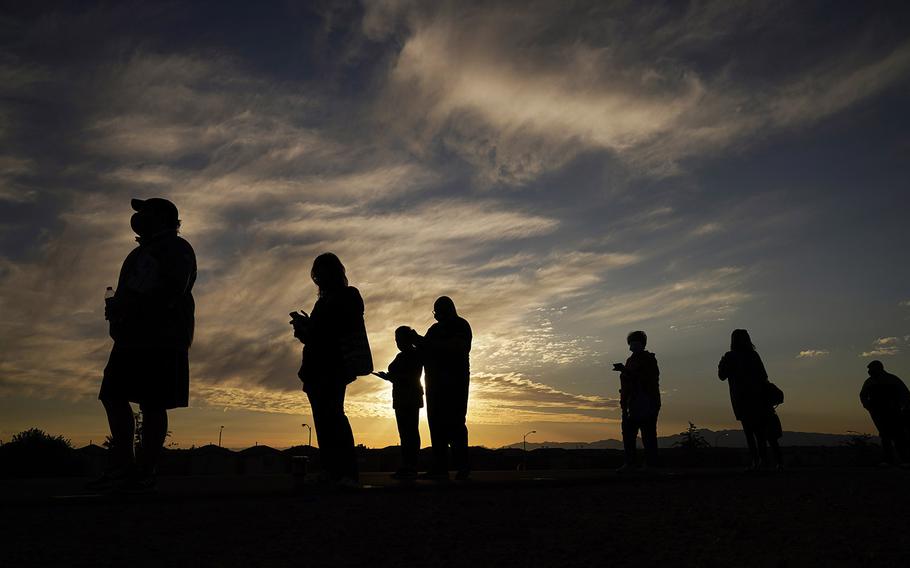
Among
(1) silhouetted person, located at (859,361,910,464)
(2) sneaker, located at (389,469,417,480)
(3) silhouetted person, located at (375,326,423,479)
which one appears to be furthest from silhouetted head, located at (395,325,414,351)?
(1) silhouetted person, located at (859,361,910,464)

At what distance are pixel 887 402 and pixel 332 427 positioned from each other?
12.8 meters

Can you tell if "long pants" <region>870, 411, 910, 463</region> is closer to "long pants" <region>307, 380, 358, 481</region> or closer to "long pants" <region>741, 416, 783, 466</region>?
"long pants" <region>741, 416, 783, 466</region>

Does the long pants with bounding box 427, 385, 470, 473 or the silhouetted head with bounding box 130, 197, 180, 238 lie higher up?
the silhouetted head with bounding box 130, 197, 180, 238

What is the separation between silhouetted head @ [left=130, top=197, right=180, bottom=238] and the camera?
636 centimetres

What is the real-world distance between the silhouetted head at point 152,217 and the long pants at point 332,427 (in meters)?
1.76

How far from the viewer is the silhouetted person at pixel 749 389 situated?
1219 cm

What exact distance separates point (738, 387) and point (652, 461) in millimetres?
1783

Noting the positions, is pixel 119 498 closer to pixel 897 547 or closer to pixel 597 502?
pixel 597 502

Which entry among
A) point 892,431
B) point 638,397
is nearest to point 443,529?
point 638,397

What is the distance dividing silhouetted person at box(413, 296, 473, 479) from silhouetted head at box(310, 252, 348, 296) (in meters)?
2.22

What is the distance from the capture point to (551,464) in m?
17.6

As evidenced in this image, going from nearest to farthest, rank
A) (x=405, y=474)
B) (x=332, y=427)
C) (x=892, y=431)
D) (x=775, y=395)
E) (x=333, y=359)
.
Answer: (x=332, y=427), (x=333, y=359), (x=405, y=474), (x=775, y=395), (x=892, y=431)

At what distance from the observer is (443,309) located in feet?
29.6

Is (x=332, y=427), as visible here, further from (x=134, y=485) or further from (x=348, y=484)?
(x=134, y=485)
